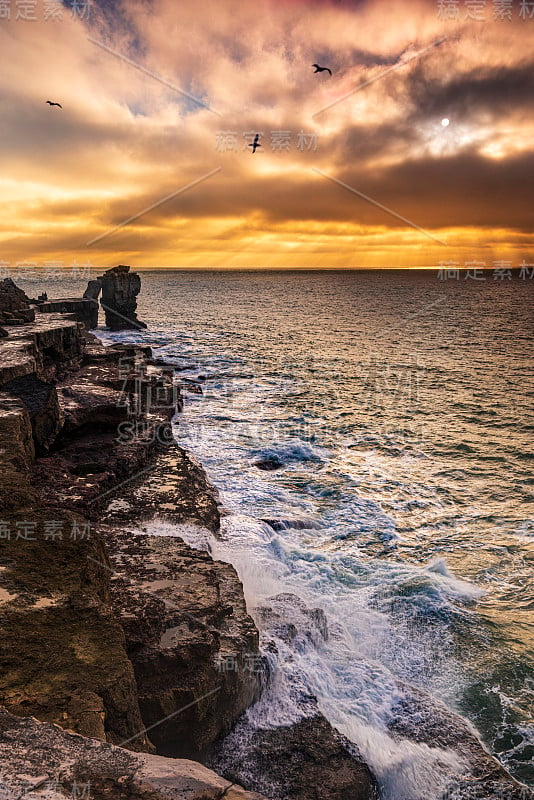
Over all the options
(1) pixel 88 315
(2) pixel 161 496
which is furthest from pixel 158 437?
(1) pixel 88 315

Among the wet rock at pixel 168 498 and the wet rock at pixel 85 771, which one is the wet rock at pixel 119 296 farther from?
the wet rock at pixel 85 771

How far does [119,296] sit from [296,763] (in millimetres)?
54872

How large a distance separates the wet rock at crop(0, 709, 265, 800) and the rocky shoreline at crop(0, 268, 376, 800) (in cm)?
1

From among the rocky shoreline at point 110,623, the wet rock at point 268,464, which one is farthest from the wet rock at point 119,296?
the rocky shoreline at point 110,623

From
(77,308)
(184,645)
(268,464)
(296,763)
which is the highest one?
(77,308)

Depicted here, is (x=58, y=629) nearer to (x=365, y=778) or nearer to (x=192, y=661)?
(x=192, y=661)

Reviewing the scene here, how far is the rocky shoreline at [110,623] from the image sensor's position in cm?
335

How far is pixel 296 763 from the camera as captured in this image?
643 centimetres

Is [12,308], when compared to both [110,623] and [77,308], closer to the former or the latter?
[110,623]

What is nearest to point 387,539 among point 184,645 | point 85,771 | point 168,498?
point 168,498

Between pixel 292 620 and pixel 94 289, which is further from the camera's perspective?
pixel 94 289

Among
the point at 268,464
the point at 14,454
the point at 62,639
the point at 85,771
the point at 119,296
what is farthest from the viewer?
the point at 119,296

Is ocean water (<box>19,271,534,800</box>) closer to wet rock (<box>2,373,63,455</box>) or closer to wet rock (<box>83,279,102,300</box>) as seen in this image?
wet rock (<box>2,373,63,455</box>)

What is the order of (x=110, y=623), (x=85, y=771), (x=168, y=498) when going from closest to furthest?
(x=85, y=771) → (x=110, y=623) → (x=168, y=498)
